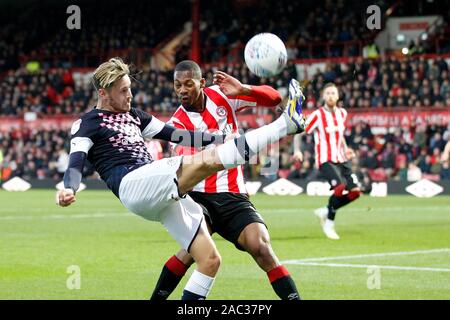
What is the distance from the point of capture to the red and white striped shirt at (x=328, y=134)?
50.4 feet

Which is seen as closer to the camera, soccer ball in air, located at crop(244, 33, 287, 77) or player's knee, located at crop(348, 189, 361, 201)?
soccer ball in air, located at crop(244, 33, 287, 77)

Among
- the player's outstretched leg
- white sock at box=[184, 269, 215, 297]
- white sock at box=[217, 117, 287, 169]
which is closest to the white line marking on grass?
the player's outstretched leg

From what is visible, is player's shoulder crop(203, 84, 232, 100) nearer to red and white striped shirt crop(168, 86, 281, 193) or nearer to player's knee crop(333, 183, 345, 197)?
red and white striped shirt crop(168, 86, 281, 193)

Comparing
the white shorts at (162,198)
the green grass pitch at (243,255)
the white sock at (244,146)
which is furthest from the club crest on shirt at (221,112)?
the green grass pitch at (243,255)

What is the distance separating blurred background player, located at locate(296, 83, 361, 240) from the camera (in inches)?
588

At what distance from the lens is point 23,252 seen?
12500 millimetres

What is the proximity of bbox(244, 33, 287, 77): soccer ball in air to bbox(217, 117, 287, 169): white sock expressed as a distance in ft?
4.18

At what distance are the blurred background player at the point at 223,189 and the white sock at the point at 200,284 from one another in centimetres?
57

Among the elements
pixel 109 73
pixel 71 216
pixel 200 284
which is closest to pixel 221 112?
pixel 109 73

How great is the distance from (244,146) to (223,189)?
4.44 ft

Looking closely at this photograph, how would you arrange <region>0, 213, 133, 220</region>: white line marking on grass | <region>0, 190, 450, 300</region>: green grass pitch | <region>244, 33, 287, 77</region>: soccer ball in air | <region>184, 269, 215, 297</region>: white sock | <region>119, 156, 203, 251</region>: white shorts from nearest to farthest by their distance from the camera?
<region>119, 156, 203, 251</region>: white shorts, <region>184, 269, 215, 297</region>: white sock, <region>244, 33, 287, 77</region>: soccer ball in air, <region>0, 190, 450, 300</region>: green grass pitch, <region>0, 213, 133, 220</region>: white line marking on grass

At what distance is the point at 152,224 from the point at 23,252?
5.21 meters

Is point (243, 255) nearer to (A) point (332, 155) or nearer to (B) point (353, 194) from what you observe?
(B) point (353, 194)

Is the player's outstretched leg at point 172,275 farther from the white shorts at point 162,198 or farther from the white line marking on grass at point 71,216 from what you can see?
the white line marking on grass at point 71,216
